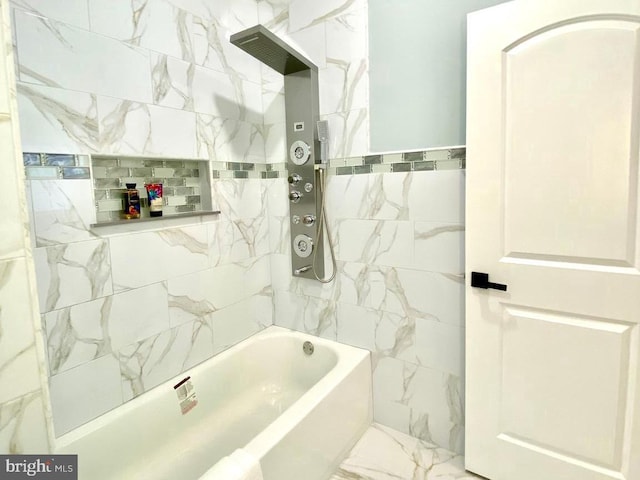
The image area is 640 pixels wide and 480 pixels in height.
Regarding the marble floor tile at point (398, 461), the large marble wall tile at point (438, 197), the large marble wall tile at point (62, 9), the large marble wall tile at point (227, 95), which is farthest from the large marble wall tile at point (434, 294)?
the large marble wall tile at point (62, 9)

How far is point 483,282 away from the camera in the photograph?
4.94ft

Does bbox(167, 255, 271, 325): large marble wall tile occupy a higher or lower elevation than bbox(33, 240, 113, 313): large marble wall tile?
lower

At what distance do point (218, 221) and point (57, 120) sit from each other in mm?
868

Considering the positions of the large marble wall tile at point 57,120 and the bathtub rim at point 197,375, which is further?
the bathtub rim at point 197,375

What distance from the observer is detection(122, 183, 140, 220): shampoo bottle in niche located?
1626mm

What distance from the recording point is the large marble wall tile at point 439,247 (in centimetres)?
166

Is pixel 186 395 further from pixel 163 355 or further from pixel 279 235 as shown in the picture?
pixel 279 235

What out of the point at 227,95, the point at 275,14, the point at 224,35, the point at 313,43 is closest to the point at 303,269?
the point at 227,95

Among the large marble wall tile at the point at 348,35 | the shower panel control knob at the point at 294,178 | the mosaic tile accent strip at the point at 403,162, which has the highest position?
the large marble wall tile at the point at 348,35

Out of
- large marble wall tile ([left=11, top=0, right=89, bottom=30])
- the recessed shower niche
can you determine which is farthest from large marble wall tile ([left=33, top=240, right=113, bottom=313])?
large marble wall tile ([left=11, top=0, right=89, bottom=30])

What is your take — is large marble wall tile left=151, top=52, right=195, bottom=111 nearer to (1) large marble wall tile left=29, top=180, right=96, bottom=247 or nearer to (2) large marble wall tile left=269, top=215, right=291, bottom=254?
(1) large marble wall tile left=29, top=180, right=96, bottom=247

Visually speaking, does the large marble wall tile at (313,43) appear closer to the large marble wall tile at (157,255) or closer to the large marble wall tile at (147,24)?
the large marble wall tile at (147,24)

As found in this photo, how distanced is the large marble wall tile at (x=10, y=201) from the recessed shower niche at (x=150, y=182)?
2.04 ft

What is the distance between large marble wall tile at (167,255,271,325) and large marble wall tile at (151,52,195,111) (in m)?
0.88
